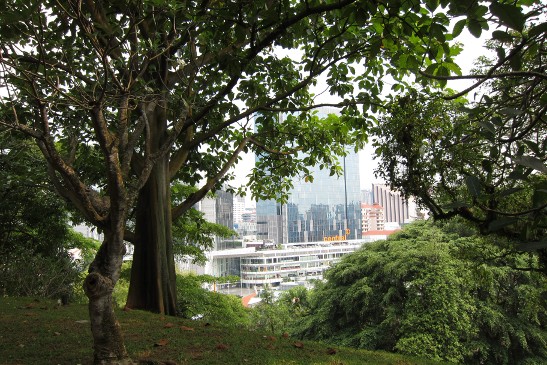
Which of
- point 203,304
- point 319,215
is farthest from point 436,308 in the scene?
point 319,215

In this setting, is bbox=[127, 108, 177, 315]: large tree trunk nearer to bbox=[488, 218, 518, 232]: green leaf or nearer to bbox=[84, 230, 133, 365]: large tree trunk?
bbox=[84, 230, 133, 365]: large tree trunk

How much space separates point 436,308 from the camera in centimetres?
823

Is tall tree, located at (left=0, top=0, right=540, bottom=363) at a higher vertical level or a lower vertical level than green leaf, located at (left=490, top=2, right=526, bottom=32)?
higher

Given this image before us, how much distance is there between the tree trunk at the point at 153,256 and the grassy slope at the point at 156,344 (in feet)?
2.33

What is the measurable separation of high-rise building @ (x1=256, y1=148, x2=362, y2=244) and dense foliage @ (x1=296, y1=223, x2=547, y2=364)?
528cm

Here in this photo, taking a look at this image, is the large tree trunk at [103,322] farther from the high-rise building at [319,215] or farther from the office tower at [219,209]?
the high-rise building at [319,215]

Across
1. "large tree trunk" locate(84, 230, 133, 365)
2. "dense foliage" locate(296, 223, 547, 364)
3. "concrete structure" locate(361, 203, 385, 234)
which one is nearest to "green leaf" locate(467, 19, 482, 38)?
"large tree trunk" locate(84, 230, 133, 365)

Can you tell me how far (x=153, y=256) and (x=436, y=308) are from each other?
5.69 meters

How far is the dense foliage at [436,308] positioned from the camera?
8070 millimetres

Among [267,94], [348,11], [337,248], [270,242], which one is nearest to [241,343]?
[348,11]

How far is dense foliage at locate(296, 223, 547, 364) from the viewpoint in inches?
318

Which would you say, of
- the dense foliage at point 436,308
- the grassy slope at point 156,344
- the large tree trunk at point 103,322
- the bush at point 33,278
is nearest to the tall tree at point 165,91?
the large tree trunk at point 103,322

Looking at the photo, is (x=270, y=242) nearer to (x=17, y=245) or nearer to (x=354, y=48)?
(x=17, y=245)

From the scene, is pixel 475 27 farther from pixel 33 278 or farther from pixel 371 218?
pixel 371 218
